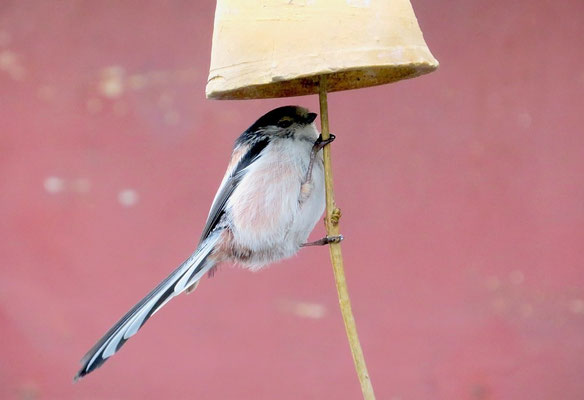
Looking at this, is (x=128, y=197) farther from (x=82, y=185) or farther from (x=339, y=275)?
(x=339, y=275)

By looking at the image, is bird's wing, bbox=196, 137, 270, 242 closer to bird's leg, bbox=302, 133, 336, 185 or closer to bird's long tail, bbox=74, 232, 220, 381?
bird's long tail, bbox=74, 232, 220, 381

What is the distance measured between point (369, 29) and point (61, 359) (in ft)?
9.20

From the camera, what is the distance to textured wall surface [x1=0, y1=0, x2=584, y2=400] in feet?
11.8

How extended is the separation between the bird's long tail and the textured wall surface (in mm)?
1686

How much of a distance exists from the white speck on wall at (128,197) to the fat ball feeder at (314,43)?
217cm

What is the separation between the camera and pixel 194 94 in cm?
369

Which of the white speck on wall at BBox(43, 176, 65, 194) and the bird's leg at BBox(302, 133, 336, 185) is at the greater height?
the bird's leg at BBox(302, 133, 336, 185)

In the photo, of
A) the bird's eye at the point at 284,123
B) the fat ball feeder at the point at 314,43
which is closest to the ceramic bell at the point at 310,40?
the fat ball feeder at the point at 314,43

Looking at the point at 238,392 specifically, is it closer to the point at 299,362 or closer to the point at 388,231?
the point at 299,362

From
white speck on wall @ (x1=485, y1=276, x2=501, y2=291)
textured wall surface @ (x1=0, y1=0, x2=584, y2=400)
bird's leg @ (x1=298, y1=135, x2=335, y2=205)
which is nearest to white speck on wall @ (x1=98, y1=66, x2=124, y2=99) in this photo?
textured wall surface @ (x1=0, y1=0, x2=584, y2=400)

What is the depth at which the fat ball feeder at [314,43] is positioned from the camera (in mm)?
1477

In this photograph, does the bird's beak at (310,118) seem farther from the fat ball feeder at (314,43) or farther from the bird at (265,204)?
the fat ball feeder at (314,43)

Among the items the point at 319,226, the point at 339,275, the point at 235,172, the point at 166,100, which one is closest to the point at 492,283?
the point at 319,226

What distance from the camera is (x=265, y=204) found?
6.26 feet
